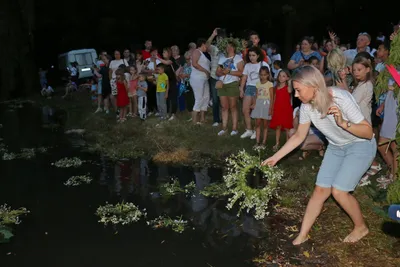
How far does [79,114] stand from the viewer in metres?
16.2

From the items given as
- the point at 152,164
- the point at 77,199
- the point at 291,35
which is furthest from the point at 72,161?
the point at 291,35

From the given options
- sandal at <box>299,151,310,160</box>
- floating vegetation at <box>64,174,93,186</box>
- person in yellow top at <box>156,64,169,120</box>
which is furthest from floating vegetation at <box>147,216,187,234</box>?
person in yellow top at <box>156,64,169,120</box>

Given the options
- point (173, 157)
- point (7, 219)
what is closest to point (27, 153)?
point (173, 157)

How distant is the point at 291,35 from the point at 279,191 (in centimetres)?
1995

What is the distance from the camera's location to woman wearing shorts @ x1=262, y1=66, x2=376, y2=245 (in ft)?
14.4

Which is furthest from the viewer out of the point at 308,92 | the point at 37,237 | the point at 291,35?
the point at 291,35

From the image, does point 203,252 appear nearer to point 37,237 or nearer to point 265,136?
point 37,237

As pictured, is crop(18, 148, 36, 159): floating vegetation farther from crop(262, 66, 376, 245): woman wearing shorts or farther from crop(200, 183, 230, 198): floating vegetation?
crop(262, 66, 376, 245): woman wearing shorts

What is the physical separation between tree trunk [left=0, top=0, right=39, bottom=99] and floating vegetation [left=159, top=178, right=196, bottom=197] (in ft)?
65.8

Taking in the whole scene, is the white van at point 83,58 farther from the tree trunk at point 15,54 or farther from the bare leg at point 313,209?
the bare leg at point 313,209

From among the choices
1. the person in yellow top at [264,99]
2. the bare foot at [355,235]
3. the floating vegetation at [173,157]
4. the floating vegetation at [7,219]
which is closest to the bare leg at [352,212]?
the bare foot at [355,235]

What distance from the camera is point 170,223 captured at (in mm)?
5840

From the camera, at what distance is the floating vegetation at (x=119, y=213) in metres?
6.00

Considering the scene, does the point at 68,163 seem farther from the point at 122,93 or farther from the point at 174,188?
the point at 122,93
